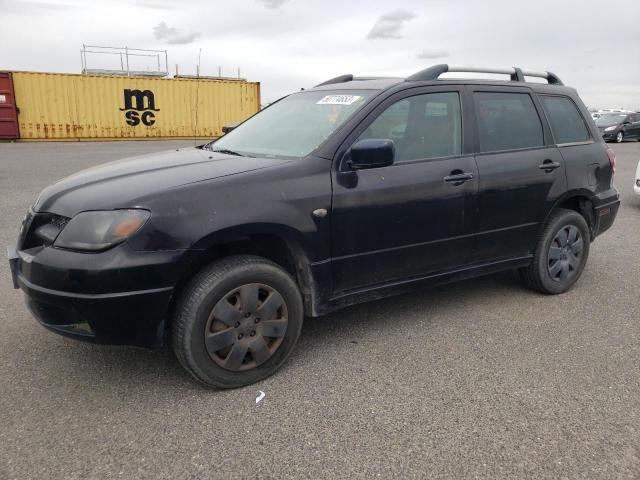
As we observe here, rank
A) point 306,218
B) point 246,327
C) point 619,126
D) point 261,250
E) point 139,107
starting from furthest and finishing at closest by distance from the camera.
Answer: point 619,126, point 139,107, point 261,250, point 306,218, point 246,327

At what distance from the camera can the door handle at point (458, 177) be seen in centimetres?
349

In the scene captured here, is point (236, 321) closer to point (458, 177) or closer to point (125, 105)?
point (458, 177)

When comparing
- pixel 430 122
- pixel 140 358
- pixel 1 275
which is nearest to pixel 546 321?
pixel 430 122

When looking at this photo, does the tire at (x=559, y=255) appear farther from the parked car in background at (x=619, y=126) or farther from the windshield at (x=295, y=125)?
the parked car in background at (x=619, y=126)

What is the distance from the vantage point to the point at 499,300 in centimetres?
425

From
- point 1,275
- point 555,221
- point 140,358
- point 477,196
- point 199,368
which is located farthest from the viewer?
point 1,275

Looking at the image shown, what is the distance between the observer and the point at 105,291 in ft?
8.20

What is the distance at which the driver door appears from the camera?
123 inches

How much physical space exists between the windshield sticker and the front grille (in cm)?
182

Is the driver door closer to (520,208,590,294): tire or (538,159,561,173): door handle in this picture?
(538,159,561,173): door handle

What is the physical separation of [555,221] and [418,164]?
1.49 metres

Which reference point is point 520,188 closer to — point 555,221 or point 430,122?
point 555,221

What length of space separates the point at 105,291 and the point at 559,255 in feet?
11.3

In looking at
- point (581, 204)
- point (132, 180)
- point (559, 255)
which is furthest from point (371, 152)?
point (581, 204)
